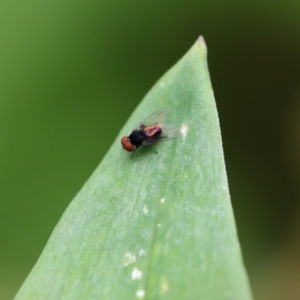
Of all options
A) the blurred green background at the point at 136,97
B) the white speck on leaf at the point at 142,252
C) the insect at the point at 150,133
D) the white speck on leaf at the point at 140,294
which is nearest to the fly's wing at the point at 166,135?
the insect at the point at 150,133

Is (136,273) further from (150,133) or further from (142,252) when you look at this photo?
(150,133)

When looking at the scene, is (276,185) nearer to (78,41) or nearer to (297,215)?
(297,215)

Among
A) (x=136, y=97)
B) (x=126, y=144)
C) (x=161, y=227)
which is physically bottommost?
(x=161, y=227)

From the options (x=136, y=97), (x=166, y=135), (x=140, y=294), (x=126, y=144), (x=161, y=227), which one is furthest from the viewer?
(x=136, y=97)

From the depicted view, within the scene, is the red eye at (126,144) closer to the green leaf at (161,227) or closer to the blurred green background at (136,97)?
the green leaf at (161,227)

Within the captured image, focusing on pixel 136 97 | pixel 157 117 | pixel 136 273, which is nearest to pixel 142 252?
pixel 136 273

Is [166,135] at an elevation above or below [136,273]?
above

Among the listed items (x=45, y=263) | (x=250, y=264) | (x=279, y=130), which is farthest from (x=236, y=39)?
(x=45, y=263)

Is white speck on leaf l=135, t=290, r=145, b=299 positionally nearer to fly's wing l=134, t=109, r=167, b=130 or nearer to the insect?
the insect
